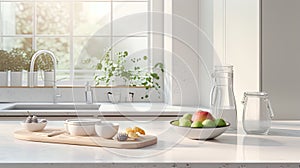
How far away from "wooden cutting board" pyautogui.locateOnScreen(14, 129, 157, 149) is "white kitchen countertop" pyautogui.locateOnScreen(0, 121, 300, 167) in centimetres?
2

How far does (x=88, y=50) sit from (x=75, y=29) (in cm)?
23

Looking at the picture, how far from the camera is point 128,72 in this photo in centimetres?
405

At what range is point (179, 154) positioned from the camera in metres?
1.45

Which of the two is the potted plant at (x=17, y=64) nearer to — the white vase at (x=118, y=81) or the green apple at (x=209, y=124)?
the white vase at (x=118, y=81)

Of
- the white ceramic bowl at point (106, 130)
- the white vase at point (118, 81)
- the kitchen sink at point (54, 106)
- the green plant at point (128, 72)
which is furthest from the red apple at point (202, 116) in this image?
the white vase at point (118, 81)

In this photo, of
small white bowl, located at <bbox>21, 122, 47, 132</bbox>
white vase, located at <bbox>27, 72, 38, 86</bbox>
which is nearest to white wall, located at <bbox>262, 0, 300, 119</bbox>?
small white bowl, located at <bbox>21, 122, 47, 132</bbox>

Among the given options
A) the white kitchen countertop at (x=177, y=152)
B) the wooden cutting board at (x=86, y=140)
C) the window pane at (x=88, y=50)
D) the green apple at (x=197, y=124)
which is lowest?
the white kitchen countertop at (x=177, y=152)

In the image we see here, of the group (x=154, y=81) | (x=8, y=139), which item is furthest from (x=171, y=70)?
(x=8, y=139)

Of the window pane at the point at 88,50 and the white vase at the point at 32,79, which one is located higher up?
the window pane at the point at 88,50

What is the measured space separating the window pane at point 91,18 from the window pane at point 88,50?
2.7 inches

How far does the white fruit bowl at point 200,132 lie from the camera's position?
1685mm

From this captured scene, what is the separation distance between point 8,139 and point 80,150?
397 millimetres

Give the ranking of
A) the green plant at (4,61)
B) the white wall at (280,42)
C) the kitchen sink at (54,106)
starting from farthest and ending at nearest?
the green plant at (4,61)
the kitchen sink at (54,106)
the white wall at (280,42)

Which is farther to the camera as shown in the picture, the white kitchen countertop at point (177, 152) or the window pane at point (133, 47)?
the window pane at point (133, 47)
